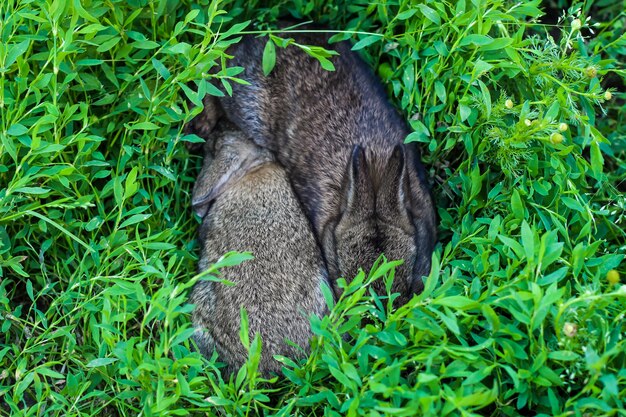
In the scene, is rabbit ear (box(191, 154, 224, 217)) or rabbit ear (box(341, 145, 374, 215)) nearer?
rabbit ear (box(341, 145, 374, 215))

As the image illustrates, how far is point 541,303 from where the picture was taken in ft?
9.57

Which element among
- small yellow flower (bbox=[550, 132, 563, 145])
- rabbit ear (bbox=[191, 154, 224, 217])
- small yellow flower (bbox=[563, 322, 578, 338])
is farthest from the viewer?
rabbit ear (bbox=[191, 154, 224, 217])

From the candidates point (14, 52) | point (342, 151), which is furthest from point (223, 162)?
point (14, 52)

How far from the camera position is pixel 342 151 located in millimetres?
4277

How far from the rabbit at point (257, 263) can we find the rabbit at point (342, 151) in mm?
143

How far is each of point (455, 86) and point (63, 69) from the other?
2.24 metres

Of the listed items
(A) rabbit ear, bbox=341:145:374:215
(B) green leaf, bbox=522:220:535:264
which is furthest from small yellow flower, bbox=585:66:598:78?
(A) rabbit ear, bbox=341:145:374:215

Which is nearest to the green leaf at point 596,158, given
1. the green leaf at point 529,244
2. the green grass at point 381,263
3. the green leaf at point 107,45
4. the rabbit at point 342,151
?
the green grass at point 381,263

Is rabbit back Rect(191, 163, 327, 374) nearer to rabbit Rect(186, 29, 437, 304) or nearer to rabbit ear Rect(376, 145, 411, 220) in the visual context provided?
rabbit Rect(186, 29, 437, 304)

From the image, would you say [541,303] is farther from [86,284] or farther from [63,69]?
[63,69]

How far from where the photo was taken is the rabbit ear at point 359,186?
3.93 meters

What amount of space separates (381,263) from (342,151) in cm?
79

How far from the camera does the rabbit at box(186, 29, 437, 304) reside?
395 centimetres

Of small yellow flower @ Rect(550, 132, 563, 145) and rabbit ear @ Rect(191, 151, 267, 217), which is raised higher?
small yellow flower @ Rect(550, 132, 563, 145)
